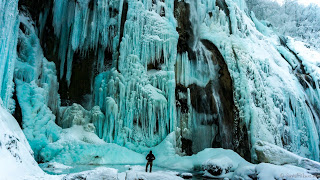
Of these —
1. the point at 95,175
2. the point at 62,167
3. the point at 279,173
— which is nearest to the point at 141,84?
the point at 62,167

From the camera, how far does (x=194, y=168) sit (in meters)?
13.5

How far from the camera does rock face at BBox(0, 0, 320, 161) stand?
14.7 metres

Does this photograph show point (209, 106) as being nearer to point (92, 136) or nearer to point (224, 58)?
point (224, 58)

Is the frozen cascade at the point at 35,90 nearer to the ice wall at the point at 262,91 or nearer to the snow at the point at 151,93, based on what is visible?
the snow at the point at 151,93

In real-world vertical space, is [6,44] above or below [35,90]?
above

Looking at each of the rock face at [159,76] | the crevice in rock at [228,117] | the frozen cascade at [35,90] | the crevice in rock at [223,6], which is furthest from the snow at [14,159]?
the crevice in rock at [223,6]

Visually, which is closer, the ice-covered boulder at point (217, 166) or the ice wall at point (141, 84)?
the ice-covered boulder at point (217, 166)

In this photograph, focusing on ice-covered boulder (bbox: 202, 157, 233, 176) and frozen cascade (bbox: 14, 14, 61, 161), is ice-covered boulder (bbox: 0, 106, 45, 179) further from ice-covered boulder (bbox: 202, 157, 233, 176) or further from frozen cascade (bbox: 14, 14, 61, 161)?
ice-covered boulder (bbox: 202, 157, 233, 176)

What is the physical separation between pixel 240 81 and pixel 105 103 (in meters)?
7.71

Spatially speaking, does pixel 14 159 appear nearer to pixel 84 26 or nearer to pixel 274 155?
pixel 84 26

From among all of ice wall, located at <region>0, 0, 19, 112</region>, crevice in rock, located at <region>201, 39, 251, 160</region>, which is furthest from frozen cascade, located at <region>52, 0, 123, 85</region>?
crevice in rock, located at <region>201, 39, 251, 160</region>

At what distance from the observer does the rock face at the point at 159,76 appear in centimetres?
1473

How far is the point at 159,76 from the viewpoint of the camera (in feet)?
51.8

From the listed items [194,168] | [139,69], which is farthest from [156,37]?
[194,168]
